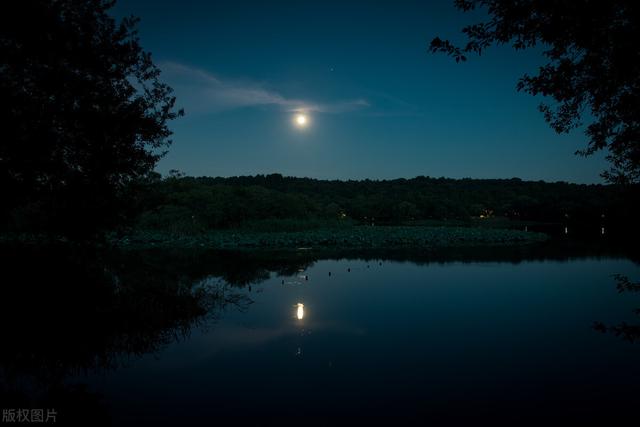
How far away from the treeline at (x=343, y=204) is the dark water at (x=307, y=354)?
3262 mm

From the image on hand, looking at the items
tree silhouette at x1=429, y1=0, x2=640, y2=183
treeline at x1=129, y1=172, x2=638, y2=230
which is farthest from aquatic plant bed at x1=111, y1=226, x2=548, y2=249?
tree silhouette at x1=429, y1=0, x2=640, y2=183

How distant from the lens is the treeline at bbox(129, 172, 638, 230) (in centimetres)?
1410

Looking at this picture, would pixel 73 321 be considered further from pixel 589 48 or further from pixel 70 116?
pixel 589 48

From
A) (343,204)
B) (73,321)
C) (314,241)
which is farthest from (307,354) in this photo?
(343,204)

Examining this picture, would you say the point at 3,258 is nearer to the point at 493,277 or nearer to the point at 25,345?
the point at 25,345

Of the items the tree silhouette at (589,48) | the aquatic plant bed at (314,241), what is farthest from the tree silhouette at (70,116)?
the aquatic plant bed at (314,241)

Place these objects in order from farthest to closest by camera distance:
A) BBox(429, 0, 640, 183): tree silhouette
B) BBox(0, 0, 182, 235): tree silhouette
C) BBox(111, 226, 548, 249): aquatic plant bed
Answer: BBox(111, 226, 548, 249): aquatic plant bed
BBox(0, 0, 182, 235): tree silhouette
BBox(429, 0, 640, 183): tree silhouette

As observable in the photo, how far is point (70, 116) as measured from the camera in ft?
32.8

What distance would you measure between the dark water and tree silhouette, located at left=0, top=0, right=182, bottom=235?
2.33 m

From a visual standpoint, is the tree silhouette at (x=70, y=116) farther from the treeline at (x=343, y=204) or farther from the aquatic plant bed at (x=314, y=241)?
the aquatic plant bed at (x=314, y=241)

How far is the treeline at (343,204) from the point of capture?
1410 centimetres

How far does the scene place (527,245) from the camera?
3703cm

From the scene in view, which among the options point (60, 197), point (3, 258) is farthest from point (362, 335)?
point (3, 258)

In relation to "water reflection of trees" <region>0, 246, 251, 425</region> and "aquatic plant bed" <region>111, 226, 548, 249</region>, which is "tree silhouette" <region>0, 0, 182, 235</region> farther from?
"aquatic plant bed" <region>111, 226, 548, 249</region>
